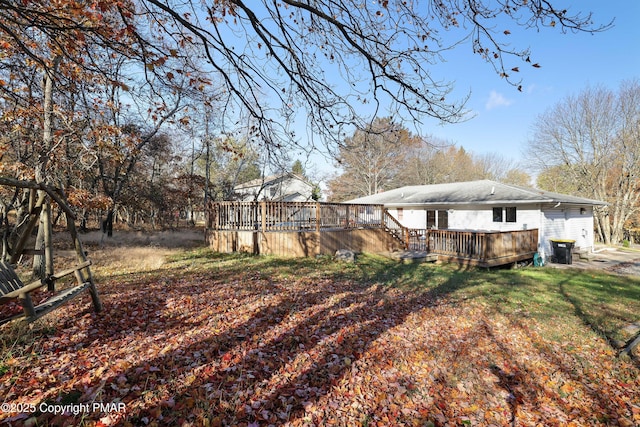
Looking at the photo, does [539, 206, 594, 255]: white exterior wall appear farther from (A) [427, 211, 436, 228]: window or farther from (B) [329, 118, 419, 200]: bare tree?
(B) [329, 118, 419, 200]: bare tree

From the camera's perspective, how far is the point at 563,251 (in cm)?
1308

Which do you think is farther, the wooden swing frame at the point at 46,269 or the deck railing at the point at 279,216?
the deck railing at the point at 279,216

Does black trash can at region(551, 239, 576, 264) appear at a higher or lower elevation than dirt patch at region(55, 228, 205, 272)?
lower

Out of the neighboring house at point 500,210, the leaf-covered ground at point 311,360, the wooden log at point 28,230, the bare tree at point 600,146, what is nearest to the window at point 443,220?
the neighboring house at point 500,210

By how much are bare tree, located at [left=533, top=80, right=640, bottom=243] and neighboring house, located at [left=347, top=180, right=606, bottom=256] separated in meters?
A: 8.32

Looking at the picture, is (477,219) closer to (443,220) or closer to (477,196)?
(477,196)

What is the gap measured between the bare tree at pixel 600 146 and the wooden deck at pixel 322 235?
50.0ft

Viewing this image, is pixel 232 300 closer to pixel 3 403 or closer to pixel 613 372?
pixel 3 403

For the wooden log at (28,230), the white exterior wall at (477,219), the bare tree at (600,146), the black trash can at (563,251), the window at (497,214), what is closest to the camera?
the wooden log at (28,230)

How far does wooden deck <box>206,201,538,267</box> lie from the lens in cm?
1088

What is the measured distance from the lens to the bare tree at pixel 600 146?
2042 cm

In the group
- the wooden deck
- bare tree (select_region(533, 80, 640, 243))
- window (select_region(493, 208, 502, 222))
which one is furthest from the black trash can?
bare tree (select_region(533, 80, 640, 243))

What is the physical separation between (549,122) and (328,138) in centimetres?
2746

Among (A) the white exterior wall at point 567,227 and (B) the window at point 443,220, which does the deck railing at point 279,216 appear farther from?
(A) the white exterior wall at point 567,227
